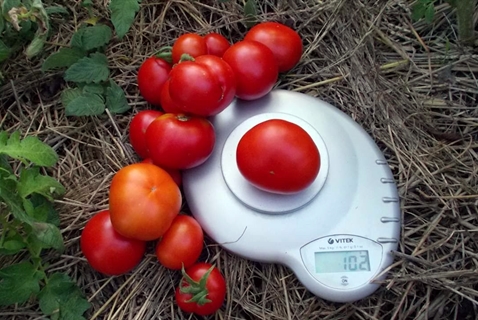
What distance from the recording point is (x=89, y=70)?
1.17 m

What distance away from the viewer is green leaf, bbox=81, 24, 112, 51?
1189 millimetres

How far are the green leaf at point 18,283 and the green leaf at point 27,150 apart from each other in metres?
0.19

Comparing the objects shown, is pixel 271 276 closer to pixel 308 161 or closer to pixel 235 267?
pixel 235 267

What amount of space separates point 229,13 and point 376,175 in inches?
19.7

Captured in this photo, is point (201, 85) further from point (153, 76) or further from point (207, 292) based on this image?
point (207, 292)

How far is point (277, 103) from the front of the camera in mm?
1144

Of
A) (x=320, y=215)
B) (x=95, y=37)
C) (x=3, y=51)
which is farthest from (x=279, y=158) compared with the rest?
(x=3, y=51)

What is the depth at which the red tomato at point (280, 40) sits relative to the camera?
1146 millimetres

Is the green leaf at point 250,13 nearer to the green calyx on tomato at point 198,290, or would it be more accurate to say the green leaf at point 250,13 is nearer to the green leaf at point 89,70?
the green leaf at point 89,70

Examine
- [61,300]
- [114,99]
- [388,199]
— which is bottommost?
[61,300]

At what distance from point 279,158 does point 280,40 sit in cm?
30

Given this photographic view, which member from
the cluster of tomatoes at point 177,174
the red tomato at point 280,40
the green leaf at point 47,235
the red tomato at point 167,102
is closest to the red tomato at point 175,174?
the cluster of tomatoes at point 177,174

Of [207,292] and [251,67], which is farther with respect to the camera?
[251,67]

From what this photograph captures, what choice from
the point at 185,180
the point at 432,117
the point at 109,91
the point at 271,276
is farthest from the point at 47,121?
the point at 432,117
